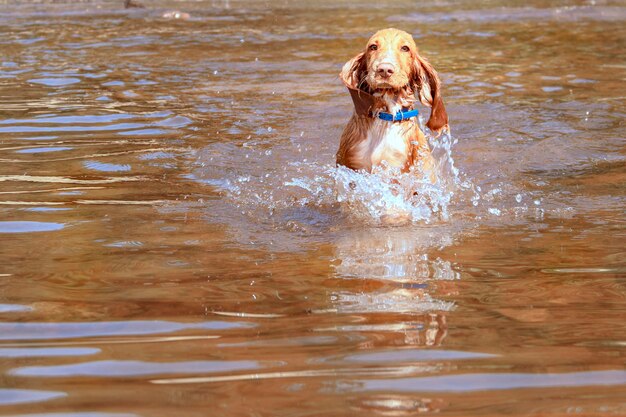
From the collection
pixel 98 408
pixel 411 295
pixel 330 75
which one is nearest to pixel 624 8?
pixel 330 75

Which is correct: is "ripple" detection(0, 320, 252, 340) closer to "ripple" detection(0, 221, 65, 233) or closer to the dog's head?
"ripple" detection(0, 221, 65, 233)

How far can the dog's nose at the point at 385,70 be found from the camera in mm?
6305

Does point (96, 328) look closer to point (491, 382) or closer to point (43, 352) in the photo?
point (43, 352)

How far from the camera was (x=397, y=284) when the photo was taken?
4656mm

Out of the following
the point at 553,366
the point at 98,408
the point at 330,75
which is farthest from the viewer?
the point at 330,75

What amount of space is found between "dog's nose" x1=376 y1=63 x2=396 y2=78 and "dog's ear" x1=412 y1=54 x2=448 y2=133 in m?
0.36

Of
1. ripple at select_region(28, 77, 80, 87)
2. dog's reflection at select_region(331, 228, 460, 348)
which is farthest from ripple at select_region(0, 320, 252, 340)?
ripple at select_region(28, 77, 80, 87)

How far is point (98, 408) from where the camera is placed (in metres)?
3.24

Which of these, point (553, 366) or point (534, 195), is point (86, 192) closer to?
point (534, 195)

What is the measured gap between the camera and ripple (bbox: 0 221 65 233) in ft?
18.8

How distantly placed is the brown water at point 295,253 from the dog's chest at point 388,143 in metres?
0.20

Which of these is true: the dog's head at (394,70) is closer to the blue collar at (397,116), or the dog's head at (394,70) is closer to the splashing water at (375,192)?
the blue collar at (397,116)

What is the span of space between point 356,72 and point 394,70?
1.18 ft

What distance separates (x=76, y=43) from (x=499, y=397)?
13.3m
